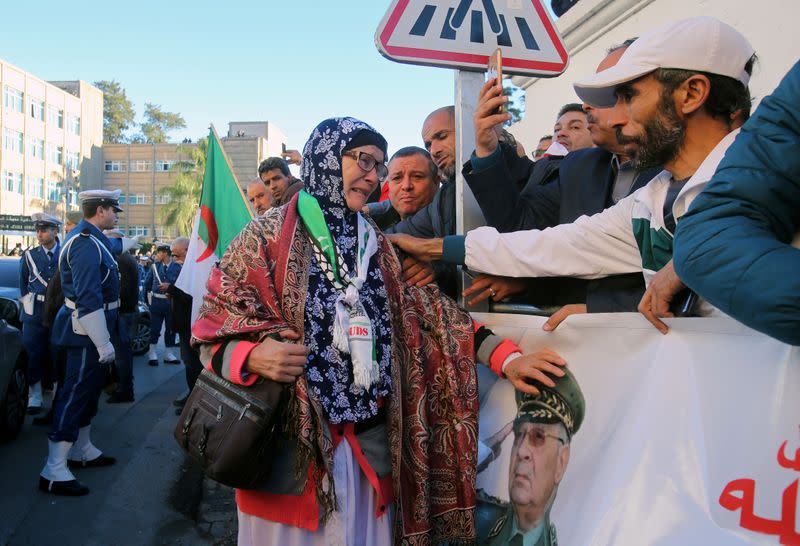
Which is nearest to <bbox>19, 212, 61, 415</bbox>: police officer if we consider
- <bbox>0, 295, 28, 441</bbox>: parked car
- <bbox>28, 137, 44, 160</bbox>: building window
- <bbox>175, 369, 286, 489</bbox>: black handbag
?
<bbox>0, 295, 28, 441</bbox>: parked car

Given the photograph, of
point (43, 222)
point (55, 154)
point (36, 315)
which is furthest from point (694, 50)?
point (55, 154)

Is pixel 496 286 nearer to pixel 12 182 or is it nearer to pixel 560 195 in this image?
pixel 560 195

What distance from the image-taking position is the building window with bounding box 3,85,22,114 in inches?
1914

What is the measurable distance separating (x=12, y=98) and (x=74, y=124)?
9848 millimetres

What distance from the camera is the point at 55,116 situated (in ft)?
185

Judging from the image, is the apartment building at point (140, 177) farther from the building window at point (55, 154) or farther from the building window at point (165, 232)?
the building window at point (55, 154)

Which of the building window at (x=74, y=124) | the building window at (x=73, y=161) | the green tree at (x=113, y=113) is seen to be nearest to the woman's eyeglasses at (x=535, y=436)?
the building window at (x=73, y=161)

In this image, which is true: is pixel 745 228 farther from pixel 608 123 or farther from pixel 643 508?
pixel 608 123

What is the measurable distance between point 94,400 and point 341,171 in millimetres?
4008

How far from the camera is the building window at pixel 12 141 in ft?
160

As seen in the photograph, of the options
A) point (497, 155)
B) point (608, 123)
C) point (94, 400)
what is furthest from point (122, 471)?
point (608, 123)

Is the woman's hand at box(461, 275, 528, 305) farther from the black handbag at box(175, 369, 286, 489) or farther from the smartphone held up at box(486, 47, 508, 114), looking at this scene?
the black handbag at box(175, 369, 286, 489)

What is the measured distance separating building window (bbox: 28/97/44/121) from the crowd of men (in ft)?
190

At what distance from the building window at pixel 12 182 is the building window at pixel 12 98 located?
4.85 metres
